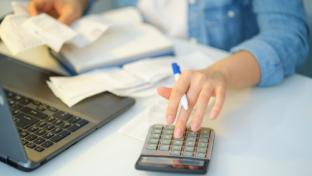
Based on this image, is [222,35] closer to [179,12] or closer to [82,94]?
[179,12]

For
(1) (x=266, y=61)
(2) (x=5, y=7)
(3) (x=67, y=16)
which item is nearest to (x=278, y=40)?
(1) (x=266, y=61)

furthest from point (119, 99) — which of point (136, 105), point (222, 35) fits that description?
point (222, 35)

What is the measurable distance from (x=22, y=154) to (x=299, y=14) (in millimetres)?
650

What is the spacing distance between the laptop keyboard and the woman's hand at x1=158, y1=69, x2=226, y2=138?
0.14 meters

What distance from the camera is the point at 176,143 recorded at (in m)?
0.67

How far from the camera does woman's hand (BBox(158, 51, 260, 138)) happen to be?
2.31ft

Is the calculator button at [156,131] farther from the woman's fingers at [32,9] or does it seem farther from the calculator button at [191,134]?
the woman's fingers at [32,9]

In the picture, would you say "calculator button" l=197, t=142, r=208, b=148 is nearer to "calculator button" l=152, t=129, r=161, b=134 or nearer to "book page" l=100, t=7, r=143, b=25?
"calculator button" l=152, t=129, r=161, b=134

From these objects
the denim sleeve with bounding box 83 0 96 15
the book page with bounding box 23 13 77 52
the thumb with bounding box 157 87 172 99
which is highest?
the book page with bounding box 23 13 77 52

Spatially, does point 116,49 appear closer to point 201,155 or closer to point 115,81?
point 115,81

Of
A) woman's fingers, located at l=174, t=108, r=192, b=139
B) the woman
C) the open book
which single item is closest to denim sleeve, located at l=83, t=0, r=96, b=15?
the woman

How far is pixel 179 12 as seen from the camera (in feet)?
3.94

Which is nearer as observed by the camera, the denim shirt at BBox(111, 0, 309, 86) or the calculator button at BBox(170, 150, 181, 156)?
the calculator button at BBox(170, 150, 181, 156)

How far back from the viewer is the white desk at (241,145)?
646 millimetres
